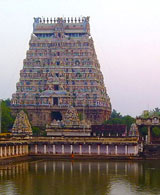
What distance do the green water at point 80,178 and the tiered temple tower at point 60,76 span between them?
43.2 m

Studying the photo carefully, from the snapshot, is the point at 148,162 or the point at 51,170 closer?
the point at 51,170

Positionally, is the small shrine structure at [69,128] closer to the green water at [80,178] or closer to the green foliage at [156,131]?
the green water at [80,178]

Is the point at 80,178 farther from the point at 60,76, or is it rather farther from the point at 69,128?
the point at 60,76

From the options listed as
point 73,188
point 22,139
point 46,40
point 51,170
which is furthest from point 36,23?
point 73,188

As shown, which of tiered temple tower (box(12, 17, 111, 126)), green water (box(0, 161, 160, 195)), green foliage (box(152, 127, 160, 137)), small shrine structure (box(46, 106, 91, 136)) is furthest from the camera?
tiered temple tower (box(12, 17, 111, 126))

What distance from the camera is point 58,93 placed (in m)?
116

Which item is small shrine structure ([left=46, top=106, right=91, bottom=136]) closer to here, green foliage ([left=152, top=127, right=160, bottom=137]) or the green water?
the green water

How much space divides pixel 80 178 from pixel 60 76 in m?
60.9

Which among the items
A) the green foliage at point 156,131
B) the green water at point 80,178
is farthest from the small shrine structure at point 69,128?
the green foliage at point 156,131

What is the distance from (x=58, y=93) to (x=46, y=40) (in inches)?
426

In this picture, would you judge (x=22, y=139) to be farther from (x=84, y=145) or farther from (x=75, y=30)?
(x=75, y=30)

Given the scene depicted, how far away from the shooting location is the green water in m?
49.5

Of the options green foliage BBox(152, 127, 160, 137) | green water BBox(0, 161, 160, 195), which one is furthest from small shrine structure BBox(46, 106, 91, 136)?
green foliage BBox(152, 127, 160, 137)

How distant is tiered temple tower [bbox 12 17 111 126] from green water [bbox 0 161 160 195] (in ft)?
142
